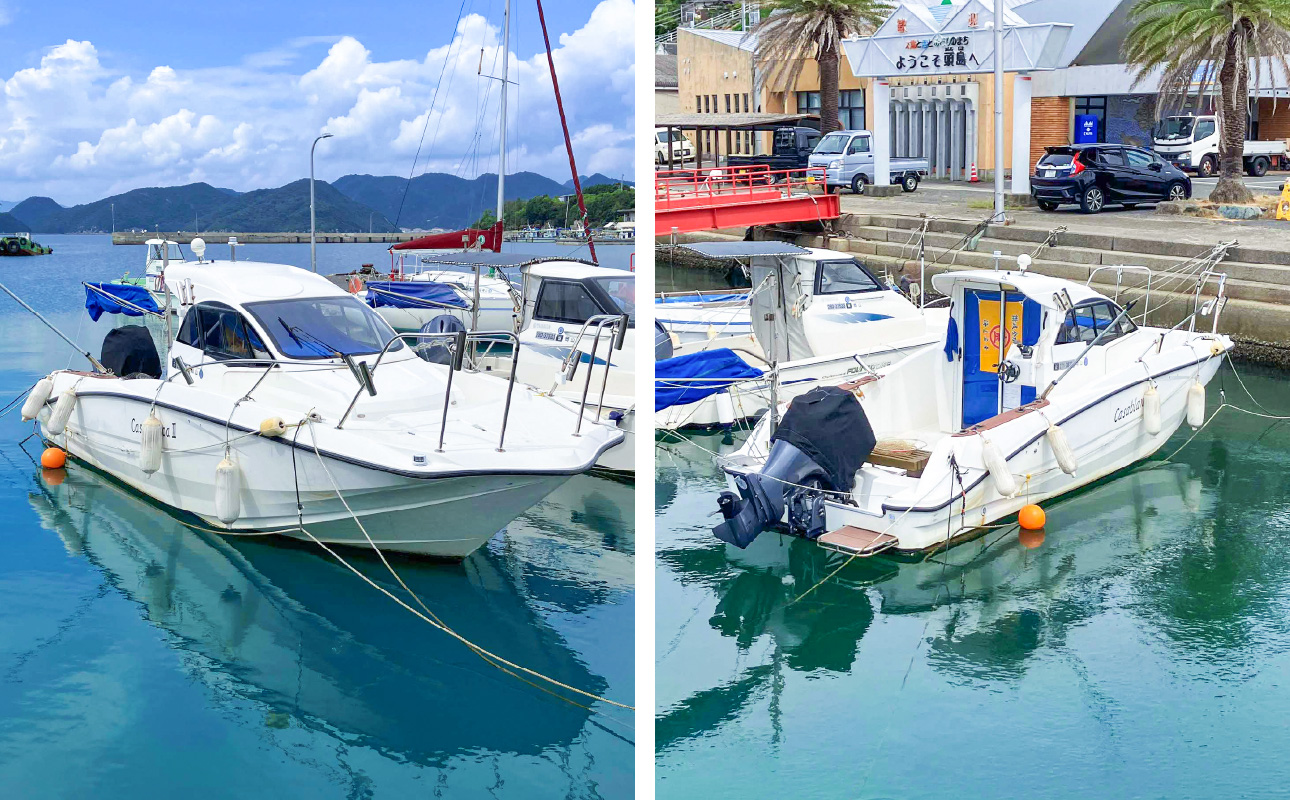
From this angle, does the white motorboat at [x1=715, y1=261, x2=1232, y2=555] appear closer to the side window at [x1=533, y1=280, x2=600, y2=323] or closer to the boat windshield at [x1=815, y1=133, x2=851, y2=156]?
the side window at [x1=533, y1=280, x2=600, y2=323]

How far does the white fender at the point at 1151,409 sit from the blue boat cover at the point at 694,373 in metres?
2.74

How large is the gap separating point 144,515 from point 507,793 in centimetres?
494

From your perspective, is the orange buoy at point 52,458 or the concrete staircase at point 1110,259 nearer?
the orange buoy at point 52,458

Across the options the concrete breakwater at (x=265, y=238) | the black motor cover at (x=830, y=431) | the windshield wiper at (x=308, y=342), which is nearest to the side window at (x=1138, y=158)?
the black motor cover at (x=830, y=431)

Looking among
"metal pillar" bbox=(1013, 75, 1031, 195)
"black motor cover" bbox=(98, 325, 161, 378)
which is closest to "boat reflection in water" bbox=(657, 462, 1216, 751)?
"black motor cover" bbox=(98, 325, 161, 378)

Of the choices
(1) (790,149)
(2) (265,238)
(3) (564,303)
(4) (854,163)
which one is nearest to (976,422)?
(3) (564,303)

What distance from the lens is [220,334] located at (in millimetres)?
8133

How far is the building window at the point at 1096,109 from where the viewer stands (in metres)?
24.8

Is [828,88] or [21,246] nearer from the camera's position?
[828,88]

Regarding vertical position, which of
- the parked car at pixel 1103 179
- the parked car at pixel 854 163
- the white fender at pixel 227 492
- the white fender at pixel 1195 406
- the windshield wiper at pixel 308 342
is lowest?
the white fender at pixel 227 492

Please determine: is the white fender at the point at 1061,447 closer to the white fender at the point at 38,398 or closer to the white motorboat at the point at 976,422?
the white motorboat at the point at 976,422

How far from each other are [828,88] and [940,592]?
64.0 feet

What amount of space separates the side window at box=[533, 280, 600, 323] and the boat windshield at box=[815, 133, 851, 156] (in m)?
13.9

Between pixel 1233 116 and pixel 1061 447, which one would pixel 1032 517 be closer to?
pixel 1061 447
